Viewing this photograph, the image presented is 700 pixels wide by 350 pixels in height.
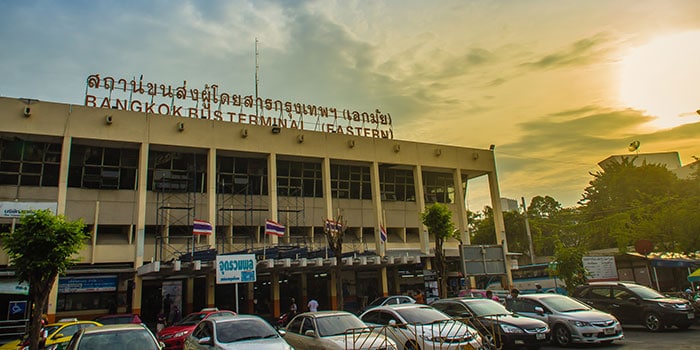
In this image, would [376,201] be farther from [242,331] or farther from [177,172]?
[242,331]

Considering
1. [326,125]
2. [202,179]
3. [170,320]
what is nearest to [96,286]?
[170,320]

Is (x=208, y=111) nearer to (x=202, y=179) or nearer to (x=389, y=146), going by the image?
(x=202, y=179)

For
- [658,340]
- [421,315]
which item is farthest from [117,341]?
[658,340]

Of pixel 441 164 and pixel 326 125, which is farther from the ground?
pixel 326 125

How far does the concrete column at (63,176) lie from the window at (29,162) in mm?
1612

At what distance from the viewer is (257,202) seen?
34.3 meters

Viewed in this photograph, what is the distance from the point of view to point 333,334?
37.7ft

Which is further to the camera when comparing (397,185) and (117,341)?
(397,185)

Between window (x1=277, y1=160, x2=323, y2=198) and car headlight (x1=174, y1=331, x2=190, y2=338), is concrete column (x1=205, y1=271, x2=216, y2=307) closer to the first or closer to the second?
window (x1=277, y1=160, x2=323, y2=198)

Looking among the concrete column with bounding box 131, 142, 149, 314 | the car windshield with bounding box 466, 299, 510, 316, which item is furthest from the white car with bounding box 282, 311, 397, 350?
the concrete column with bounding box 131, 142, 149, 314

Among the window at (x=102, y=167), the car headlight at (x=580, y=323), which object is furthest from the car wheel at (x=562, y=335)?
the window at (x=102, y=167)

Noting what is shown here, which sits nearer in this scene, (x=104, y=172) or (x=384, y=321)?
(x=384, y=321)

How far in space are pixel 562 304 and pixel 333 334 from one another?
8.37 metres

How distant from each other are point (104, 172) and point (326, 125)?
51.8 feet
